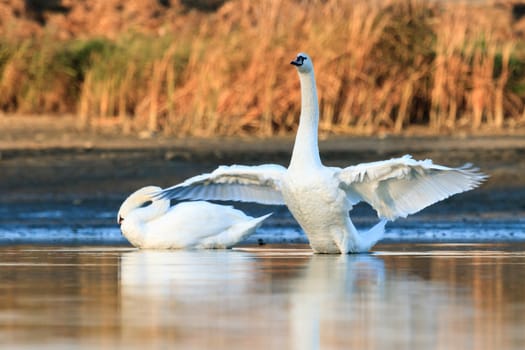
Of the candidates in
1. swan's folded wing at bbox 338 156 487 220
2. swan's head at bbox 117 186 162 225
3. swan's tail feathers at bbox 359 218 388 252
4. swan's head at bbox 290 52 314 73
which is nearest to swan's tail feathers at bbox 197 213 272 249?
swan's head at bbox 117 186 162 225

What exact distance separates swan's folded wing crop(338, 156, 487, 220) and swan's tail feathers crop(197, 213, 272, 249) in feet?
3.41

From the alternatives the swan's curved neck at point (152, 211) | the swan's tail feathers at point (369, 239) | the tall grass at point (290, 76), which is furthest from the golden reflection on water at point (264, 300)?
the tall grass at point (290, 76)

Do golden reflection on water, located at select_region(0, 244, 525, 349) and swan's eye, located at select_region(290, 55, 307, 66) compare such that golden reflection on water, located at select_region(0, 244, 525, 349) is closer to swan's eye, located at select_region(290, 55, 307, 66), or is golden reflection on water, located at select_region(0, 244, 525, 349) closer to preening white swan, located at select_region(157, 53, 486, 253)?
preening white swan, located at select_region(157, 53, 486, 253)

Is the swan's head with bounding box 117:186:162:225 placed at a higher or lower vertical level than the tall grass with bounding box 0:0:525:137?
lower

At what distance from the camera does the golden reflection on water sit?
6453 millimetres

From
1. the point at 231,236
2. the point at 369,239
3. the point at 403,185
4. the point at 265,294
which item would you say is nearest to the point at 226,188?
the point at 231,236

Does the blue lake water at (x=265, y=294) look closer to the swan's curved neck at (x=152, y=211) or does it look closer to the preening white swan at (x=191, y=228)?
the preening white swan at (x=191, y=228)

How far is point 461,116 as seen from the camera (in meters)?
21.8

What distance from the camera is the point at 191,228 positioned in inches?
482

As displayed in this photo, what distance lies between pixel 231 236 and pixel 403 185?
153 cm

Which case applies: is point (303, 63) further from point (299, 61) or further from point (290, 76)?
point (290, 76)

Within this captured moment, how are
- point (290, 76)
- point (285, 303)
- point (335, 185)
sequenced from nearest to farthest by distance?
point (285, 303), point (335, 185), point (290, 76)

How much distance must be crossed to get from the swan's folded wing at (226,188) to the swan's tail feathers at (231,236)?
0.66 ft

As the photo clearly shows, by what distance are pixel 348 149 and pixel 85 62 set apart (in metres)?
6.04
